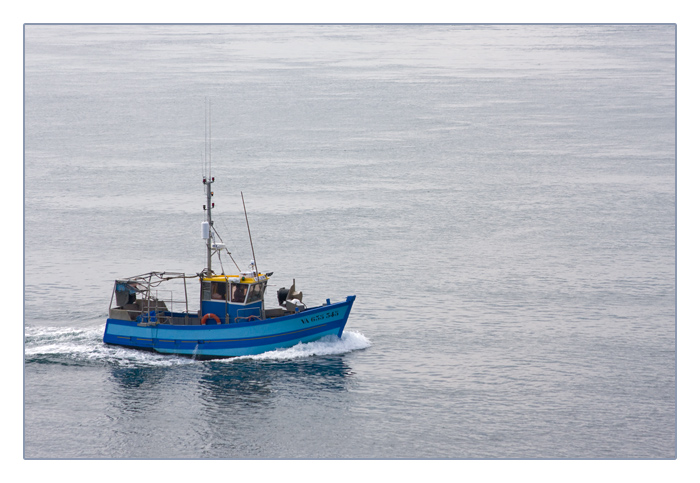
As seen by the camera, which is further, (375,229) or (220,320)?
(375,229)

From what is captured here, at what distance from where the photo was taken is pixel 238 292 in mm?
51094

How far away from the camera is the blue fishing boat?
50.3 meters

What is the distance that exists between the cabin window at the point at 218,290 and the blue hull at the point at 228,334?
6.16 feet

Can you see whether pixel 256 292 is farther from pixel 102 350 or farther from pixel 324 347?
pixel 102 350

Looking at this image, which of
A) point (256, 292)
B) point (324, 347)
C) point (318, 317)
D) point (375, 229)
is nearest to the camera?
point (256, 292)

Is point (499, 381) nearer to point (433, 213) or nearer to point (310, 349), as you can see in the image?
point (310, 349)

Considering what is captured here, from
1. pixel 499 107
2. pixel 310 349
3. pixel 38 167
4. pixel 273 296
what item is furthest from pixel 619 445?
pixel 499 107

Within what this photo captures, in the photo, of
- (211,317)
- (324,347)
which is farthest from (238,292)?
(324,347)

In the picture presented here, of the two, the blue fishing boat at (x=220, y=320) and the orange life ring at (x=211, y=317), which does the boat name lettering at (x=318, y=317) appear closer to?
the blue fishing boat at (x=220, y=320)

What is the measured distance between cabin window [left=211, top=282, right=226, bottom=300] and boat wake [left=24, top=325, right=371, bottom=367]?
3.10 meters

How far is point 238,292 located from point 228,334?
7.11 ft

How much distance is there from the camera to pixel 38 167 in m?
93.1

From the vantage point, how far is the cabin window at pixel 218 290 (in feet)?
168

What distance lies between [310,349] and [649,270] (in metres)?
27.3
